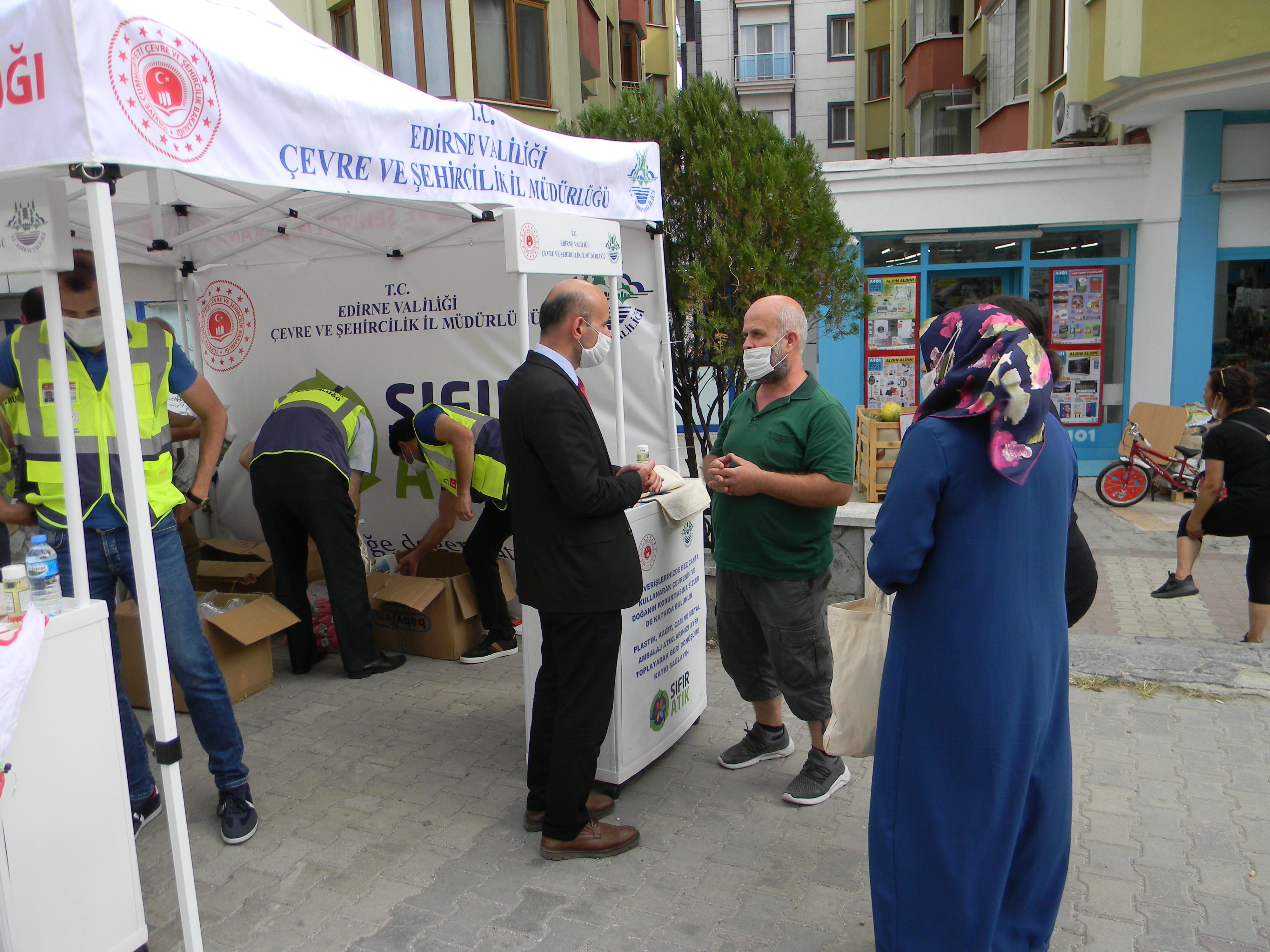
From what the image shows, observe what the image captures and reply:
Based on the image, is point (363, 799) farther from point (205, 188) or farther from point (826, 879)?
point (205, 188)

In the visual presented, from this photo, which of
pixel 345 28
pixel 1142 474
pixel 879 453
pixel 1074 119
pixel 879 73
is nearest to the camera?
pixel 879 453

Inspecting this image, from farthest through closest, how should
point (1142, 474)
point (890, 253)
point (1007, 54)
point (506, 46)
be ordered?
1. point (1007, 54)
2. point (506, 46)
3. point (890, 253)
4. point (1142, 474)

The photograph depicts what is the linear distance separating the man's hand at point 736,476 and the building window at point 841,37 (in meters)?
34.2

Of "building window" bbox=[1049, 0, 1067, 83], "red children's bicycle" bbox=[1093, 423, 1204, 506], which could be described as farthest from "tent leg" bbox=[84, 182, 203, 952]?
"building window" bbox=[1049, 0, 1067, 83]

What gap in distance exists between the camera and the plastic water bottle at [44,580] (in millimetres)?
2428

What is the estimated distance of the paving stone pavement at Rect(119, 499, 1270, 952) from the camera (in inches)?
109

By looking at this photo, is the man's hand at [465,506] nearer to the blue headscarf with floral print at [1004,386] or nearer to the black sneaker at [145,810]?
the black sneaker at [145,810]

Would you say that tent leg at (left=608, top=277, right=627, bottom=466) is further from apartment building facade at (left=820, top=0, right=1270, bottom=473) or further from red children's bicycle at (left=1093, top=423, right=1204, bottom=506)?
apartment building facade at (left=820, top=0, right=1270, bottom=473)

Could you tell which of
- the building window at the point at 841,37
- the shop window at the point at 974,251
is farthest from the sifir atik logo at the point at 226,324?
the building window at the point at 841,37

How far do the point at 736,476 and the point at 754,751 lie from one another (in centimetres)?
129

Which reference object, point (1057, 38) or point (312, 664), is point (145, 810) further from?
point (1057, 38)

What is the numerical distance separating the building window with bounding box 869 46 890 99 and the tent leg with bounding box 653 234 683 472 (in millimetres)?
25084

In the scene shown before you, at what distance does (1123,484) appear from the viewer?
9.21 meters

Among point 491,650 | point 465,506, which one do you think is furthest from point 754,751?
point 465,506
